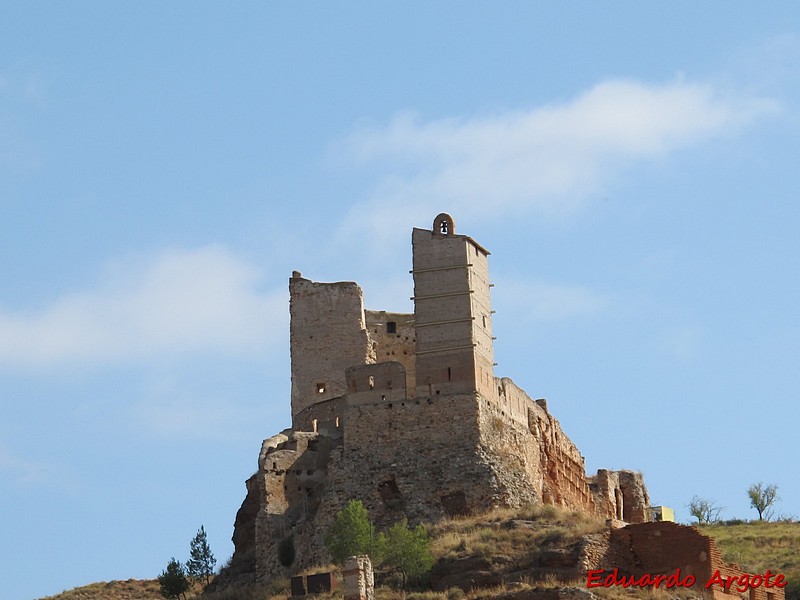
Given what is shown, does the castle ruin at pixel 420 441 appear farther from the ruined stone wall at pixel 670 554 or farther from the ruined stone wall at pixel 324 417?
the ruined stone wall at pixel 670 554

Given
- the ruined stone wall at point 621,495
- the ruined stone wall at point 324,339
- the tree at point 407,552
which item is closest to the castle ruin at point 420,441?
the ruined stone wall at point 324,339

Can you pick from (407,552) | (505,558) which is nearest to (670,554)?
(505,558)

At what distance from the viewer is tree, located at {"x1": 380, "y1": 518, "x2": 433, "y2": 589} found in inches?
2270

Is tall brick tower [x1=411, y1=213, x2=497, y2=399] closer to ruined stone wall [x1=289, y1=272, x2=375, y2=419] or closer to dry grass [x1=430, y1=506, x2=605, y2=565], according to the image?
dry grass [x1=430, y1=506, x2=605, y2=565]

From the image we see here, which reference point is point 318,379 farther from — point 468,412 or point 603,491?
point 603,491

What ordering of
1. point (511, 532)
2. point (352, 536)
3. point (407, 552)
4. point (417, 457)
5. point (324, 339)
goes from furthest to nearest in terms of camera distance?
point (324, 339)
point (417, 457)
point (511, 532)
point (352, 536)
point (407, 552)

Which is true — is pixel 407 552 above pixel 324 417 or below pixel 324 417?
below

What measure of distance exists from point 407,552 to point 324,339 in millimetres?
14444

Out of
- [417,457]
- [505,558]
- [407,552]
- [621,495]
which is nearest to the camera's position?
[505,558]

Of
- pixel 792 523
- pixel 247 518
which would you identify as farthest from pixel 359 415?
pixel 792 523

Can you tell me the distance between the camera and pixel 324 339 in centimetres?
7081

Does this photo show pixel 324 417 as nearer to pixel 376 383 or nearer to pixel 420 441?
pixel 376 383

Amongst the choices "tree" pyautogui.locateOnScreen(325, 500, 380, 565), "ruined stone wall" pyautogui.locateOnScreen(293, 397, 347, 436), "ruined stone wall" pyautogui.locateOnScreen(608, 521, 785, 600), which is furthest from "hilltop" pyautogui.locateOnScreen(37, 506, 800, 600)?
"ruined stone wall" pyautogui.locateOnScreen(293, 397, 347, 436)

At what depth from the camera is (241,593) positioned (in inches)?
2457
